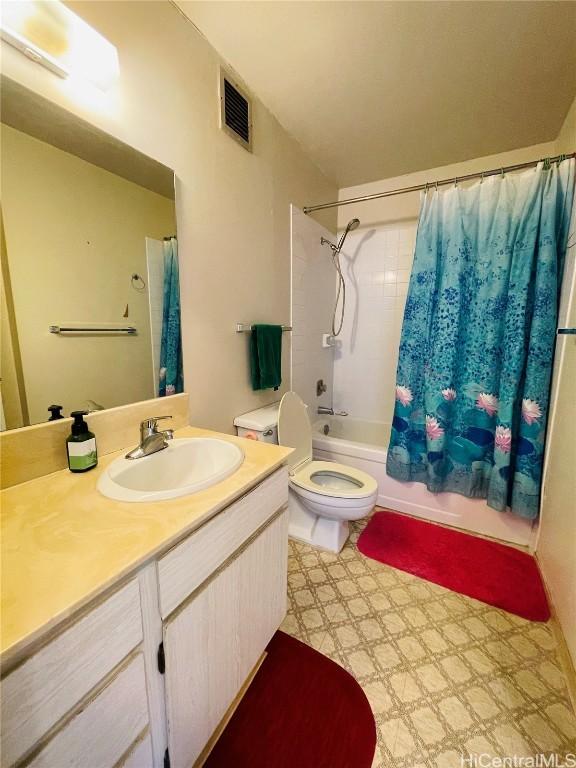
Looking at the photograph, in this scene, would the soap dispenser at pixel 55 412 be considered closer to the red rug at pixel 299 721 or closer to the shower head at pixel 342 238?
the red rug at pixel 299 721

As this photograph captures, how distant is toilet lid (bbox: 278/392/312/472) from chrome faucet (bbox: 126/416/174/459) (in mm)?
683

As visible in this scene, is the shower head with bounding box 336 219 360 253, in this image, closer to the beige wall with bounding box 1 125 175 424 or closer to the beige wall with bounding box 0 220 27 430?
the beige wall with bounding box 1 125 175 424

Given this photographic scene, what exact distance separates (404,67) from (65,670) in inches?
92.0

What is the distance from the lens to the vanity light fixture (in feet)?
2.52

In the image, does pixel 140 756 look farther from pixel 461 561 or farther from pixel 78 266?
pixel 461 561

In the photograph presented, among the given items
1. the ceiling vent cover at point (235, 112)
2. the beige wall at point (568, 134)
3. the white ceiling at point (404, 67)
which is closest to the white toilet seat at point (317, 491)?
the ceiling vent cover at point (235, 112)

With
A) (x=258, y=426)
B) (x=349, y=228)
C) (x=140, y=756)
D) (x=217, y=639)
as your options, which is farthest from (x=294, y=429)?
(x=349, y=228)

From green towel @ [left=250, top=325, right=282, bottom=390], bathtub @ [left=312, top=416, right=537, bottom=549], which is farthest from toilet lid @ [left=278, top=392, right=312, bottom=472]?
bathtub @ [left=312, top=416, right=537, bottom=549]

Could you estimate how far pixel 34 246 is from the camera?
2.78 feet

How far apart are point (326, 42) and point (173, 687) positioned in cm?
229

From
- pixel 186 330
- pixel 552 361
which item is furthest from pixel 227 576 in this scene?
pixel 552 361

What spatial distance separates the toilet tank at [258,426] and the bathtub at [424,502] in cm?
65

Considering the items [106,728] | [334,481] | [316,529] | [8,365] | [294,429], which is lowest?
[316,529]

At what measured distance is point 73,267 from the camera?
94 cm
